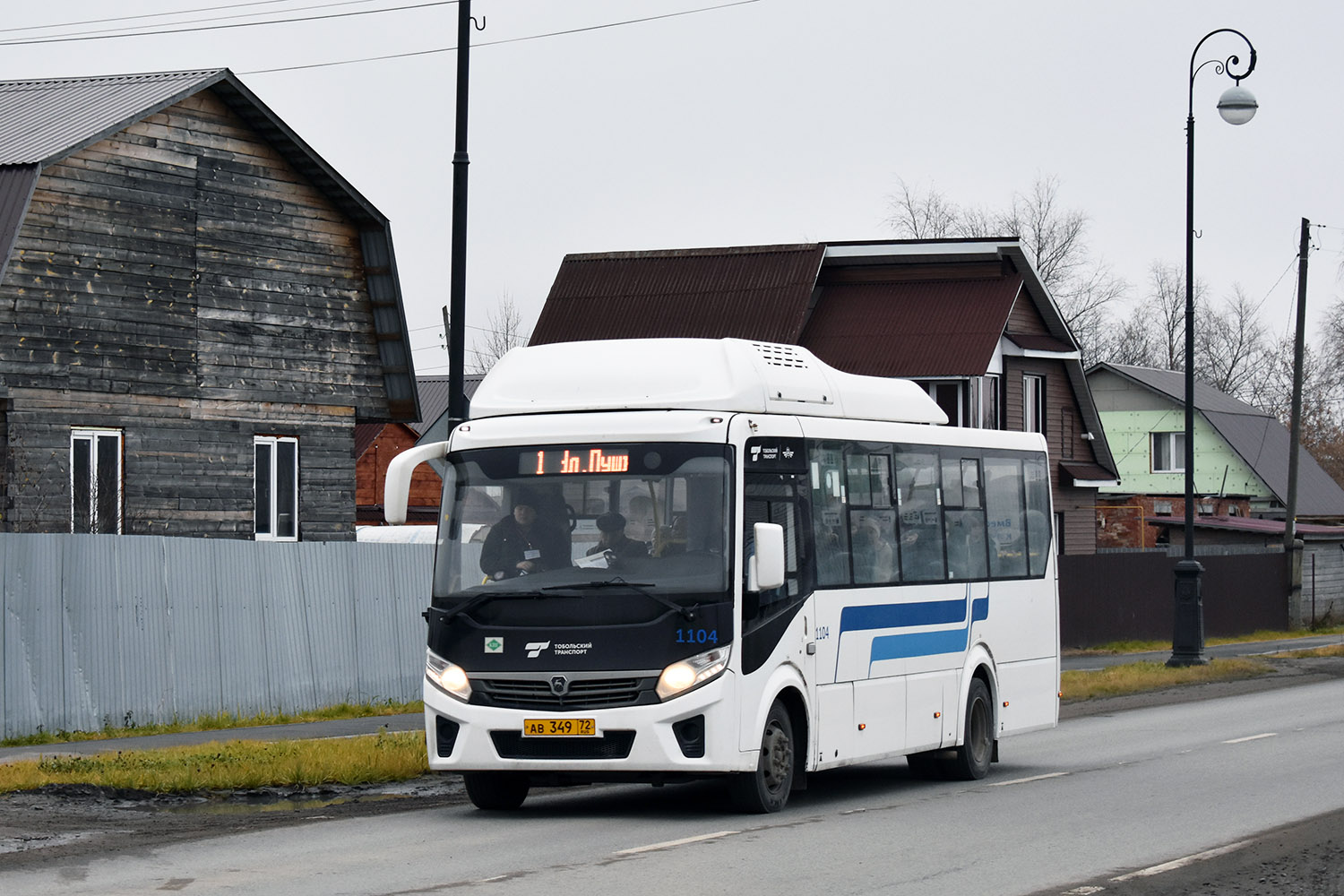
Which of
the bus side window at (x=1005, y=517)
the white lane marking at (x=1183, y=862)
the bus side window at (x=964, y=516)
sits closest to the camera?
the white lane marking at (x=1183, y=862)

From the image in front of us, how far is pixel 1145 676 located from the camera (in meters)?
29.0

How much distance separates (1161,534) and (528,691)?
152 feet

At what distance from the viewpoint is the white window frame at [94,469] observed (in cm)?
2572

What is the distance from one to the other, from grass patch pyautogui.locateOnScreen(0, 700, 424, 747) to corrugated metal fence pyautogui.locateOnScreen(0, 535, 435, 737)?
10 centimetres

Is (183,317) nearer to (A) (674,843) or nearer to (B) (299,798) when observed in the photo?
(B) (299,798)

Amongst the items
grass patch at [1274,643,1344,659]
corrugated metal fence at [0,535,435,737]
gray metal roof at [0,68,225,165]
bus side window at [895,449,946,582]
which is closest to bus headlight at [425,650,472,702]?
bus side window at [895,449,946,582]

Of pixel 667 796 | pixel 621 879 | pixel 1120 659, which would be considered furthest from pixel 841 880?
pixel 1120 659

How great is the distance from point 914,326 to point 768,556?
109 feet

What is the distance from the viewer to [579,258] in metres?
50.4

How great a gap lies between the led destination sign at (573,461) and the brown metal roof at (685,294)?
105 feet

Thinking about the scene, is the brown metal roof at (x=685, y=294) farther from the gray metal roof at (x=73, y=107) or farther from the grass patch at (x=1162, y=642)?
the gray metal roof at (x=73, y=107)

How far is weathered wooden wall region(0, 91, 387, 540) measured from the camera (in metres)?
25.2

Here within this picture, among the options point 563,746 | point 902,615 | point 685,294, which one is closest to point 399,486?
point 563,746

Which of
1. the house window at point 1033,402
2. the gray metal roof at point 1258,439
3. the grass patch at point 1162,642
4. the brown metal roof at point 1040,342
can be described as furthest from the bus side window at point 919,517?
the gray metal roof at point 1258,439
